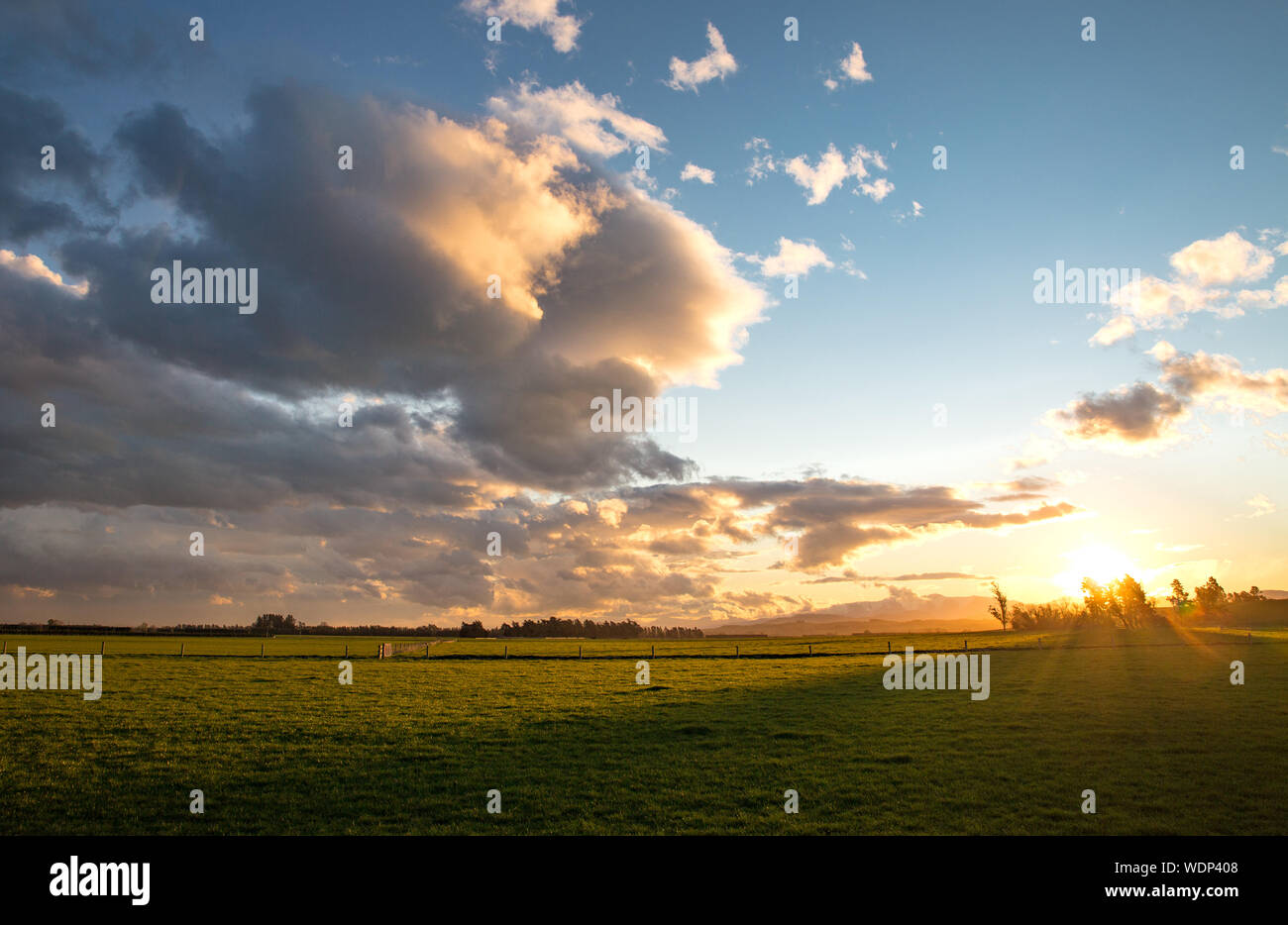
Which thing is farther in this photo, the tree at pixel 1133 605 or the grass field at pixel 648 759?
the tree at pixel 1133 605

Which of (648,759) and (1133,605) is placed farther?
(1133,605)

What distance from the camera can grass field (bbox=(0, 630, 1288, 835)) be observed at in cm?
1628

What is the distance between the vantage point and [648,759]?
22984 millimetres

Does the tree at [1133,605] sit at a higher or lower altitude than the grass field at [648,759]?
lower

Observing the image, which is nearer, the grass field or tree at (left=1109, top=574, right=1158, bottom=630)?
the grass field

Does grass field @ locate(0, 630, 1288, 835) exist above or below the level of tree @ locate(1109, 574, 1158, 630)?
above

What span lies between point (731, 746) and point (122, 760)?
873 inches

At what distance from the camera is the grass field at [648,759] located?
1628 cm

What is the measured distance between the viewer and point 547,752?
24156mm
